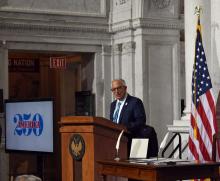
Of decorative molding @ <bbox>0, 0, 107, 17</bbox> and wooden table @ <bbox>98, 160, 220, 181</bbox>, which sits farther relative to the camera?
decorative molding @ <bbox>0, 0, 107, 17</bbox>

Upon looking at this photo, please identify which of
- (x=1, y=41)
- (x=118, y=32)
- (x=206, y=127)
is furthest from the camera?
(x=118, y=32)

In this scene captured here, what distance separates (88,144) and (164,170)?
5.05ft

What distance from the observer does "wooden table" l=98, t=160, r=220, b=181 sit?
670 centimetres

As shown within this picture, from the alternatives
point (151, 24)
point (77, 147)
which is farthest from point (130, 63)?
point (77, 147)

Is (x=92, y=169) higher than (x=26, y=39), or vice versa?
(x=26, y=39)

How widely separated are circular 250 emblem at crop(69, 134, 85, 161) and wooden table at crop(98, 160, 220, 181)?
77cm

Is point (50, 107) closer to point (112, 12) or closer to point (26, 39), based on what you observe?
point (26, 39)

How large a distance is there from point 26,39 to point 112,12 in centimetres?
241

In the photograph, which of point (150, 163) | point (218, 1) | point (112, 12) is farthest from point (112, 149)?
point (112, 12)

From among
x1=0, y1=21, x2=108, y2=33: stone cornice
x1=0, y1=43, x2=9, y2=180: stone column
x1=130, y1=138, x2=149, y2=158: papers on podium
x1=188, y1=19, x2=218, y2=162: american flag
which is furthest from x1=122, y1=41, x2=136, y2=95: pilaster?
x1=130, y1=138, x2=149, y2=158: papers on podium

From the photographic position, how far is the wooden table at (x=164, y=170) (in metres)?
6.70

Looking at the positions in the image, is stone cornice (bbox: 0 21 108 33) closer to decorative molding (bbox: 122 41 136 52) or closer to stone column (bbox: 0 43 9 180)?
stone column (bbox: 0 43 9 180)

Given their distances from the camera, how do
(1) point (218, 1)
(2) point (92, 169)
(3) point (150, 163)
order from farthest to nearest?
1. (1) point (218, 1)
2. (2) point (92, 169)
3. (3) point (150, 163)

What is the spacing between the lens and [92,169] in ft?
25.8
